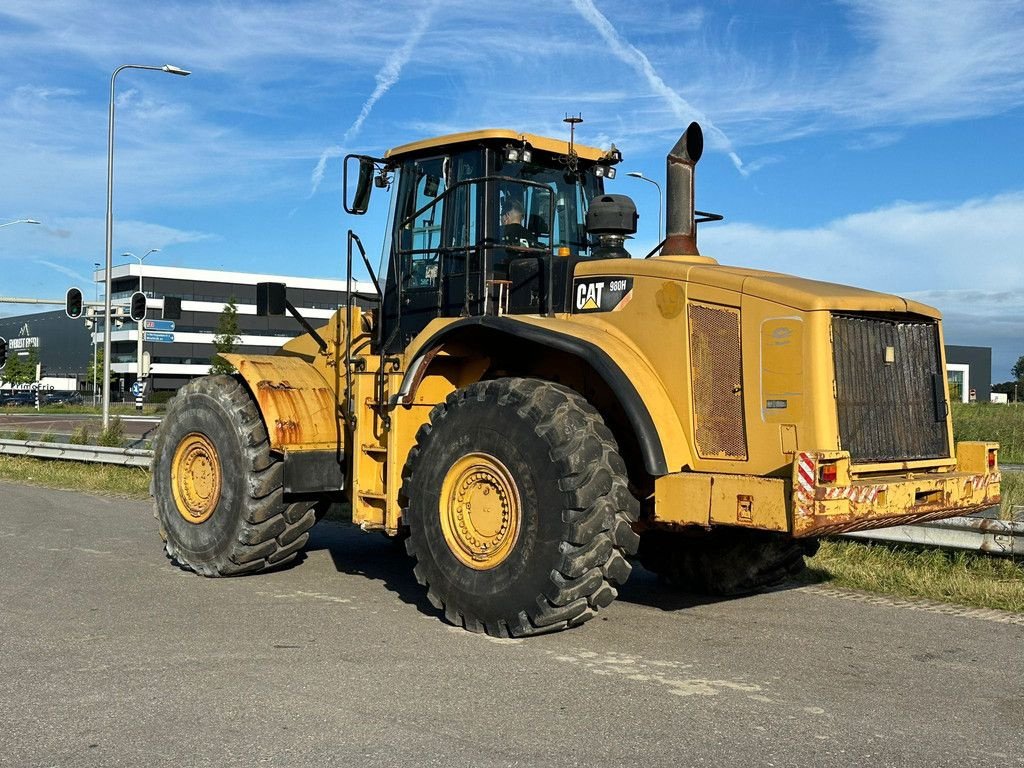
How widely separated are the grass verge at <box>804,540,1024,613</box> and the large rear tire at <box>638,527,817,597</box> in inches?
33.8

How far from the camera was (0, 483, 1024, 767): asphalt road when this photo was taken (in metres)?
4.50

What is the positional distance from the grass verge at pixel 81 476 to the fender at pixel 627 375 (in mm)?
9651

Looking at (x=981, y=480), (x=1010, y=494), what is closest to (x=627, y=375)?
(x=981, y=480)

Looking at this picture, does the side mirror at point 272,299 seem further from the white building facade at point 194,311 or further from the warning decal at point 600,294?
the white building facade at point 194,311

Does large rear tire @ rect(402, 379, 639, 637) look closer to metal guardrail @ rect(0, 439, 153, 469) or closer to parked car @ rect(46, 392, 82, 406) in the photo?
metal guardrail @ rect(0, 439, 153, 469)

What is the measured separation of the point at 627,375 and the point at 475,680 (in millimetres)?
1877

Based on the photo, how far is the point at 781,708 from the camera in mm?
5078

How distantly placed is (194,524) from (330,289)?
87121 millimetres

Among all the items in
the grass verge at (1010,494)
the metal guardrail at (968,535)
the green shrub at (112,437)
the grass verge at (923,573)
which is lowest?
the grass verge at (923,573)

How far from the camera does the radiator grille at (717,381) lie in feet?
20.6

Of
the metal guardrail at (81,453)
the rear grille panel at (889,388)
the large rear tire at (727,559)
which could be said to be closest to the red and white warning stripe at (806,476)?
the rear grille panel at (889,388)

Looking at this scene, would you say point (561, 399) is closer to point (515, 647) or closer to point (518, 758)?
point (515, 647)

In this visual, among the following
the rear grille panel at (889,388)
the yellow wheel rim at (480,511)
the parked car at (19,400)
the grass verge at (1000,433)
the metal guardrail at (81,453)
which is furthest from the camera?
the parked car at (19,400)

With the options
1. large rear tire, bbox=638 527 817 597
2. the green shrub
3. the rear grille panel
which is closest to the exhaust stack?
the rear grille panel
